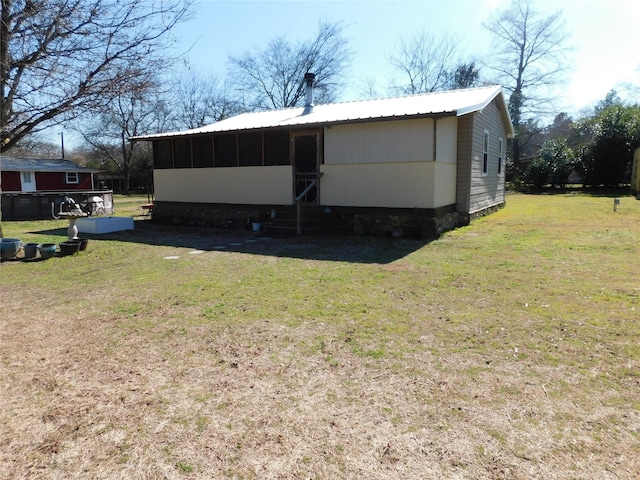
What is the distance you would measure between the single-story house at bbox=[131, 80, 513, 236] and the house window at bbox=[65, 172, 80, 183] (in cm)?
1740

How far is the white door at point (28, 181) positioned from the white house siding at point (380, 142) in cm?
2305

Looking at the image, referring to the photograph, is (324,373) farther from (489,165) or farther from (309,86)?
(489,165)

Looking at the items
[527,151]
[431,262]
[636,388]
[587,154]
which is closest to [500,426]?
[636,388]

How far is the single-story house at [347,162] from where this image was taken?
10.4 meters

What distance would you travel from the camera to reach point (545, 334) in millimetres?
A: 3924

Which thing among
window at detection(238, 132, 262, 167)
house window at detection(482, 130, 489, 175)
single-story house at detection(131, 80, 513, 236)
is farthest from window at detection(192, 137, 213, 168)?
house window at detection(482, 130, 489, 175)

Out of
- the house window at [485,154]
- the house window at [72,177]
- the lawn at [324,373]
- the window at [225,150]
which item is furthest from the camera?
the house window at [72,177]

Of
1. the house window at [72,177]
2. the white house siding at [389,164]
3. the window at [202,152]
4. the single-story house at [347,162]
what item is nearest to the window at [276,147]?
the single-story house at [347,162]

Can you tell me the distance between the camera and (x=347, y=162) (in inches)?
439

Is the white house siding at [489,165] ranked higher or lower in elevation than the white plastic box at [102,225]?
higher

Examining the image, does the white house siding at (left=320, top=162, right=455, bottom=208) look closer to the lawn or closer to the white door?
the lawn

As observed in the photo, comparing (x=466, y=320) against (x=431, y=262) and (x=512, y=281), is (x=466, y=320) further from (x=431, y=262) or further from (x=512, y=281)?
(x=431, y=262)

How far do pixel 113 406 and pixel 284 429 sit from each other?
1.14 meters

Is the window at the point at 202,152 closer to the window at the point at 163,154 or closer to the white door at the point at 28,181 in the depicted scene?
the window at the point at 163,154
